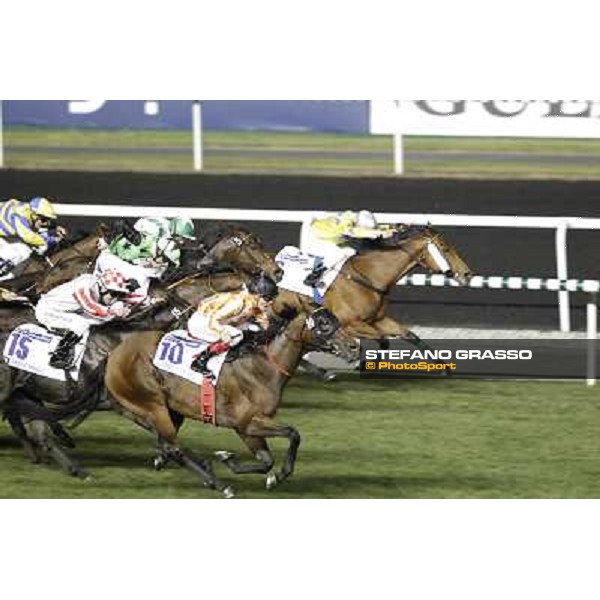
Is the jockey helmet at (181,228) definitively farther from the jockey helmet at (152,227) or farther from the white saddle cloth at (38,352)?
the white saddle cloth at (38,352)

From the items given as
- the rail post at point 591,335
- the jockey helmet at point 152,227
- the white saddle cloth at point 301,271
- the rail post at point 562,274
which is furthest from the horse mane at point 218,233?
the rail post at point 591,335

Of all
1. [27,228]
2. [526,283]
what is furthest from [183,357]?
[526,283]

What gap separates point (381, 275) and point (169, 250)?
1672 millimetres

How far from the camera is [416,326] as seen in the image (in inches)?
615

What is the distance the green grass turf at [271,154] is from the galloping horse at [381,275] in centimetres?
379

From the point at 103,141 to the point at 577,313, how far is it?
Result: 6.22 metres

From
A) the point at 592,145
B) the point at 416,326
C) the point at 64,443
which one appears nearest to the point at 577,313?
the point at 416,326

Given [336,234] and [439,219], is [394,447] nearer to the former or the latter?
[336,234]

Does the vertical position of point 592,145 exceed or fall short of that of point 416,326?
it exceeds it

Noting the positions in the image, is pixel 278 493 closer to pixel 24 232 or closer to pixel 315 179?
pixel 24 232

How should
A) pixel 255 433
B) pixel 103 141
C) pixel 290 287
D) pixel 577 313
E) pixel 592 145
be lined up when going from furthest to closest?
pixel 103 141 < pixel 592 145 < pixel 577 313 < pixel 290 287 < pixel 255 433

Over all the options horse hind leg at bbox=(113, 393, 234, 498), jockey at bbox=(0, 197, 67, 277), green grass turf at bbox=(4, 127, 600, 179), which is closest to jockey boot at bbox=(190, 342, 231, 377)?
horse hind leg at bbox=(113, 393, 234, 498)

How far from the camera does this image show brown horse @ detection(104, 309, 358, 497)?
10383 mm

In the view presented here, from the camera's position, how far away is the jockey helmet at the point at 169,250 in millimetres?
12703
